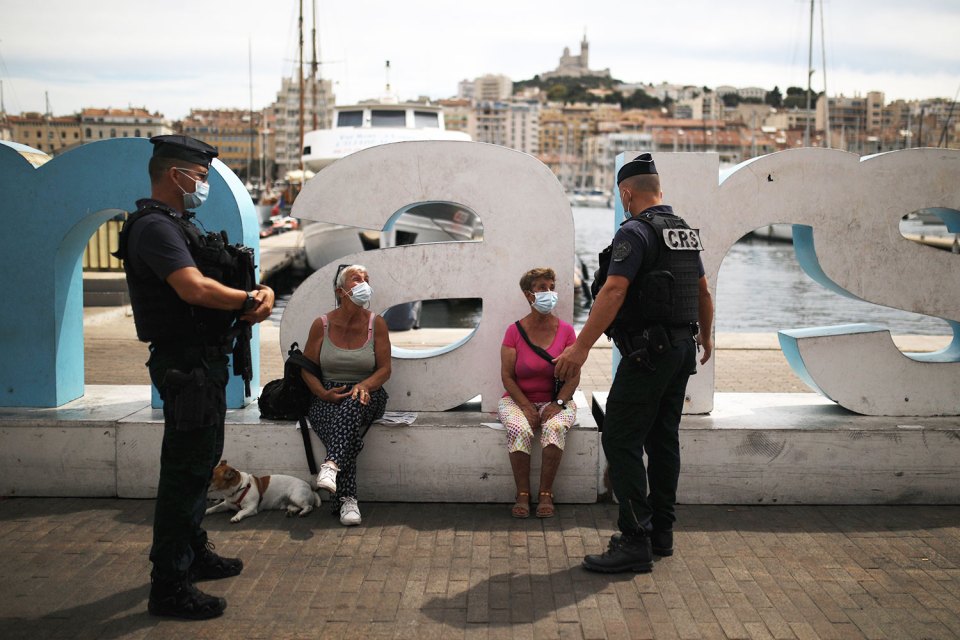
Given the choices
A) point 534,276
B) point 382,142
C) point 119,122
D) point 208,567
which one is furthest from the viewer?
point 119,122

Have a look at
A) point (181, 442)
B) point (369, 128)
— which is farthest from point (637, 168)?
point (369, 128)

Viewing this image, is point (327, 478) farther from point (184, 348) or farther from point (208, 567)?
point (184, 348)

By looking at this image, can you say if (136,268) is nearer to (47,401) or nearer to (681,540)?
(47,401)

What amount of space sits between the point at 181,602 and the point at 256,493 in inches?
53.8

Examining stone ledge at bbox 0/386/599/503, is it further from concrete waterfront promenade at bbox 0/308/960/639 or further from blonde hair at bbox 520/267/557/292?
blonde hair at bbox 520/267/557/292

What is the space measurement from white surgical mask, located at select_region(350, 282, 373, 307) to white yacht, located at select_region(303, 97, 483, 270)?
1870cm

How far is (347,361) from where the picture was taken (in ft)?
18.7

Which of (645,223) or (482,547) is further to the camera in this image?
(482,547)

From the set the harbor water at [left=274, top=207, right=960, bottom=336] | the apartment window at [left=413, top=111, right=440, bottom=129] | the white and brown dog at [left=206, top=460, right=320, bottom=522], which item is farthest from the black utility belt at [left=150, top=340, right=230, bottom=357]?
the apartment window at [left=413, top=111, right=440, bottom=129]

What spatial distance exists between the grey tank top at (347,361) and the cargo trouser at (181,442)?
1.42m

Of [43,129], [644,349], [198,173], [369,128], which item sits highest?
[43,129]

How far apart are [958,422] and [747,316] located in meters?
18.8

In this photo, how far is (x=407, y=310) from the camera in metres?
16.5

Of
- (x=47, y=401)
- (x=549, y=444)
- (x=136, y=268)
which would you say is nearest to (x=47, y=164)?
(x=47, y=401)
